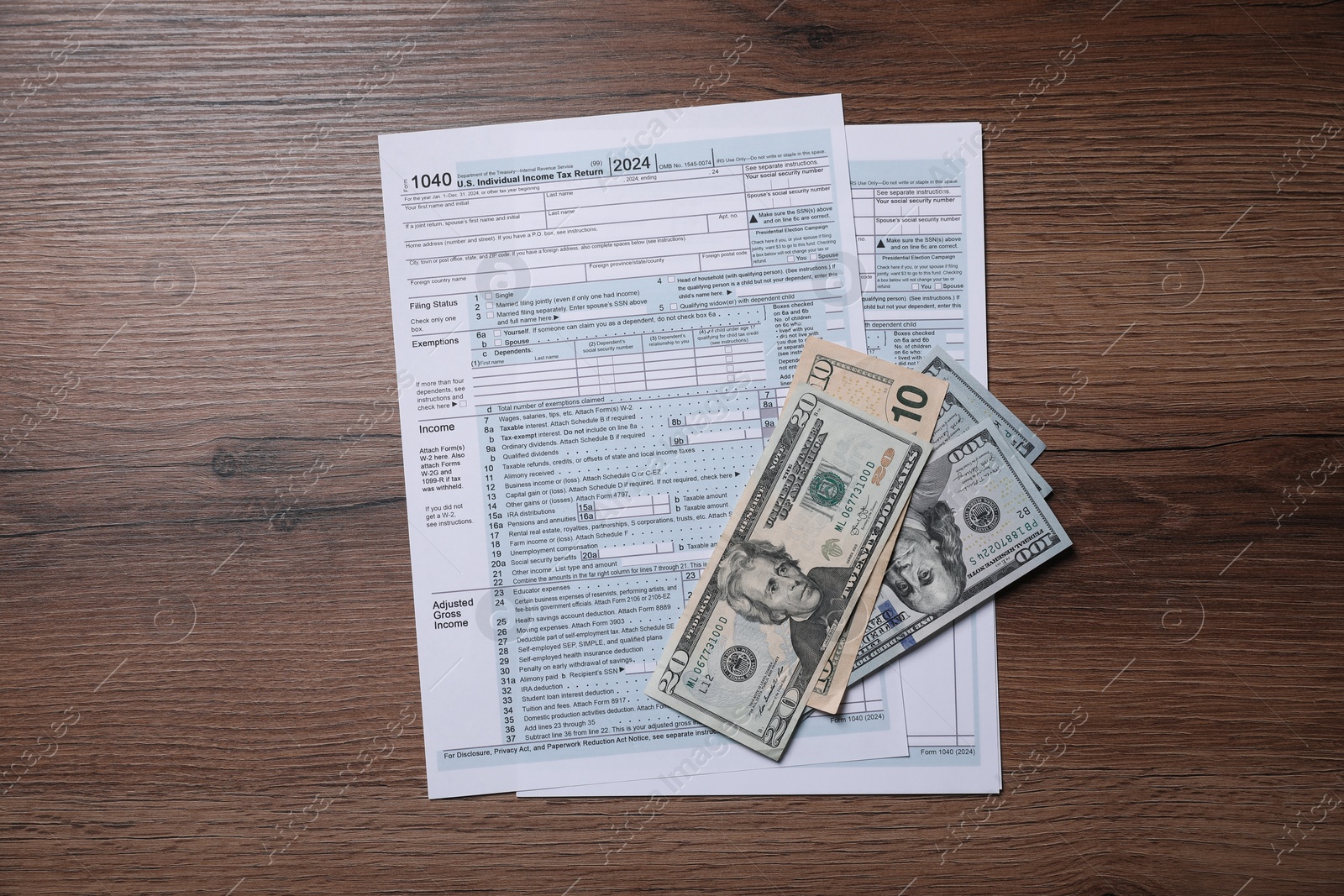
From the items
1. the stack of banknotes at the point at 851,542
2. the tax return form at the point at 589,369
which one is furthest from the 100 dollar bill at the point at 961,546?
the tax return form at the point at 589,369

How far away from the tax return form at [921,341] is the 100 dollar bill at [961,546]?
32 mm

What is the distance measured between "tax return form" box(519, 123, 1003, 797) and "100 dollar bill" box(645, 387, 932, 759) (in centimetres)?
8

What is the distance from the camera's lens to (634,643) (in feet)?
3.19

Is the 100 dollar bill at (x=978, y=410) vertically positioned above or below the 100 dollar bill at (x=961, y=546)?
above

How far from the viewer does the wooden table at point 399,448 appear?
3.14 ft

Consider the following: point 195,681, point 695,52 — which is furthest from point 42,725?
point 695,52

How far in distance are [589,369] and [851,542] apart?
0.40 m

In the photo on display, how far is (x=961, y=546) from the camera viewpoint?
95 cm

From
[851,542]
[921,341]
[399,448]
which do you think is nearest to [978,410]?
[921,341]

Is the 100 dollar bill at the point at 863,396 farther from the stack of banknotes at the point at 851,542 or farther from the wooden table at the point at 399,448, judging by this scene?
the wooden table at the point at 399,448

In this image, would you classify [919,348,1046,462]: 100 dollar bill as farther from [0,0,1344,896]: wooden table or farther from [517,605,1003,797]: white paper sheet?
[517,605,1003,797]: white paper sheet

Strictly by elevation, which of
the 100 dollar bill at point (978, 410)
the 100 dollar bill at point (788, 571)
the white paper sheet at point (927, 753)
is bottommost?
the white paper sheet at point (927, 753)

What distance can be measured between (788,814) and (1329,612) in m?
0.73

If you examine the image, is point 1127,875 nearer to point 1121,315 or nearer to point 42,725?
point 1121,315
